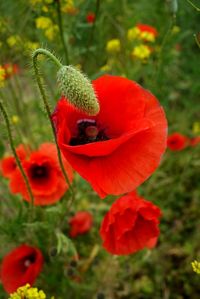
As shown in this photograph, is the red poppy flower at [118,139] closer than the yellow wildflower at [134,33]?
Yes

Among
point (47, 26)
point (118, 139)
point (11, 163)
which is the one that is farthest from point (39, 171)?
point (118, 139)

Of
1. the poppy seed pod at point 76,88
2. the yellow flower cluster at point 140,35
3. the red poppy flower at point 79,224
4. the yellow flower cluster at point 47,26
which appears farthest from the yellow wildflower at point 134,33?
the poppy seed pod at point 76,88

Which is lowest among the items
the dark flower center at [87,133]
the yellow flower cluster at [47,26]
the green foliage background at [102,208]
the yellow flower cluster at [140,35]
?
the green foliage background at [102,208]

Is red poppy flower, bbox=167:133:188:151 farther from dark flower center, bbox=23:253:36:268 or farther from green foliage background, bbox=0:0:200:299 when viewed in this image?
dark flower center, bbox=23:253:36:268

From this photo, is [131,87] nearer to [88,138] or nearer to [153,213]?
[88,138]

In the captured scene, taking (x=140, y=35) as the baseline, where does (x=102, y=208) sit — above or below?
below

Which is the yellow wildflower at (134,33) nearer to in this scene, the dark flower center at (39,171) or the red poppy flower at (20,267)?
the dark flower center at (39,171)

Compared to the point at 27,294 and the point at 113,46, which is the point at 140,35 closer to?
the point at 113,46
